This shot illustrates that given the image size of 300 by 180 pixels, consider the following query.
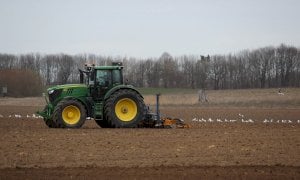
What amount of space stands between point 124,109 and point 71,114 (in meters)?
2.18

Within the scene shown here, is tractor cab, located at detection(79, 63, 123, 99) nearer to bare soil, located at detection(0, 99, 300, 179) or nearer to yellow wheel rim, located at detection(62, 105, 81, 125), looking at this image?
yellow wheel rim, located at detection(62, 105, 81, 125)

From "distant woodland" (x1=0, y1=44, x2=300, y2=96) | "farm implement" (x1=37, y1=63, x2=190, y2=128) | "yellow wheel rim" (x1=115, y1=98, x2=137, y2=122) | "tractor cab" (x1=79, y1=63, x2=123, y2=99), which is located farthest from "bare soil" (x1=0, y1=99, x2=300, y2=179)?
"distant woodland" (x1=0, y1=44, x2=300, y2=96)

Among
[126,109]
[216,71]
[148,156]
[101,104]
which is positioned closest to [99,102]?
[101,104]

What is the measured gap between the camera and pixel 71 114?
21.5m

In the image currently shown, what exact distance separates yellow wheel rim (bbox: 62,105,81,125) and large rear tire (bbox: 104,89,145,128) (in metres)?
1.16

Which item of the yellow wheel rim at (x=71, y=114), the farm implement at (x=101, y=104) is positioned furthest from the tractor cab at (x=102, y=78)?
the yellow wheel rim at (x=71, y=114)

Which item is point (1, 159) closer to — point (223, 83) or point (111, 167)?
point (111, 167)

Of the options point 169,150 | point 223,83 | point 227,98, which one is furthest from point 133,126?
point 223,83

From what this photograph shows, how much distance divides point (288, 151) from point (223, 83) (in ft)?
274

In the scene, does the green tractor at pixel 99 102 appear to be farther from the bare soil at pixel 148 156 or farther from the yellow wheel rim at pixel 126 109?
the bare soil at pixel 148 156

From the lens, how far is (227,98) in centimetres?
5806

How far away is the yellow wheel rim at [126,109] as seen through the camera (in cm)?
2180

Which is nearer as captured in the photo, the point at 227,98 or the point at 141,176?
the point at 141,176

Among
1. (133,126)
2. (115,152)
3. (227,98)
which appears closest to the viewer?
(115,152)
